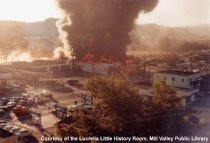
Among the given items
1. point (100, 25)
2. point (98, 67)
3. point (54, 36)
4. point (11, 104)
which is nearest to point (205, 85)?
point (98, 67)

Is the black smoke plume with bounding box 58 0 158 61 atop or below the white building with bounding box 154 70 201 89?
atop

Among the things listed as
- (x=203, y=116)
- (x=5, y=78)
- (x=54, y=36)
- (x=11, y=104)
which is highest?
(x=54, y=36)

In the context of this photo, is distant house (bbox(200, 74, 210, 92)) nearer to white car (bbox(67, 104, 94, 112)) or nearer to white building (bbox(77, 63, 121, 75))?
white building (bbox(77, 63, 121, 75))

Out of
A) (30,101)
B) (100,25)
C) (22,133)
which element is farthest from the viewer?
(100,25)

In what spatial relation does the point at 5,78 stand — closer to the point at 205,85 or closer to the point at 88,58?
the point at 88,58

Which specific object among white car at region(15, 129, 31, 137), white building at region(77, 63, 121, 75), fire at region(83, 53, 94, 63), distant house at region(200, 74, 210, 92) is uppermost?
fire at region(83, 53, 94, 63)

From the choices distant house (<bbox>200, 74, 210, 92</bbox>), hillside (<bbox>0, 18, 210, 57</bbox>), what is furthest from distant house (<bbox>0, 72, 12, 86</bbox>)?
hillside (<bbox>0, 18, 210, 57</bbox>)

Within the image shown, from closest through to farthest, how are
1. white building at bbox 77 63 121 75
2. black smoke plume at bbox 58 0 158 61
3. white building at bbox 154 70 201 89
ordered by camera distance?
white building at bbox 154 70 201 89
white building at bbox 77 63 121 75
black smoke plume at bbox 58 0 158 61

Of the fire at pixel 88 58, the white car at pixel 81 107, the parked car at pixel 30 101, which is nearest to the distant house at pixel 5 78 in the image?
the parked car at pixel 30 101

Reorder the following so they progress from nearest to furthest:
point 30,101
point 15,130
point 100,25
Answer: point 15,130, point 30,101, point 100,25

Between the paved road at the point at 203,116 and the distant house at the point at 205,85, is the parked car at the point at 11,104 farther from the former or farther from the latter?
the distant house at the point at 205,85
